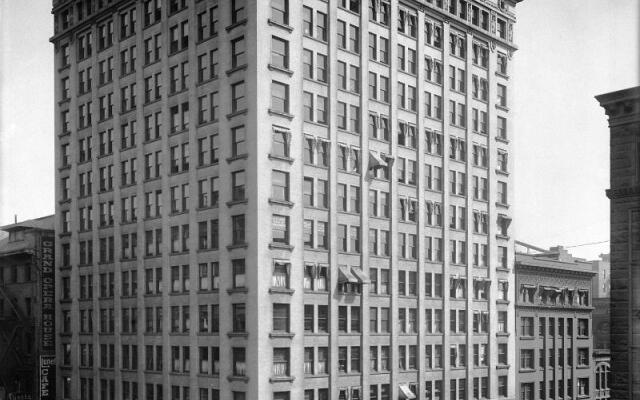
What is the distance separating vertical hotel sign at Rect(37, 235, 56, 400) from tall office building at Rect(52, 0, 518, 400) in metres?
1.51

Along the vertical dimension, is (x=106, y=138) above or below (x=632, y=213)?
above

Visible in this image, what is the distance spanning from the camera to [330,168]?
59625 millimetres

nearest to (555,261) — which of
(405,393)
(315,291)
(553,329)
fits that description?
(553,329)

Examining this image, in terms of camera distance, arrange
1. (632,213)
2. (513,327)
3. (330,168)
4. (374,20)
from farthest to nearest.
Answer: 1. (513,327)
2. (374,20)
3. (330,168)
4. (632,213)

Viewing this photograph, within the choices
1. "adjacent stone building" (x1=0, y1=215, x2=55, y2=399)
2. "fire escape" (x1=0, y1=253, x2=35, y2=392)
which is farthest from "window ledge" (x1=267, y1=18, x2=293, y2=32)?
"fire escape" (x1=0, y1=253, x2=35, y2=392)

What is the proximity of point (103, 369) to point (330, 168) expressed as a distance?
82.7 ft

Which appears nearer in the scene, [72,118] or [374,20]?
[374,20]

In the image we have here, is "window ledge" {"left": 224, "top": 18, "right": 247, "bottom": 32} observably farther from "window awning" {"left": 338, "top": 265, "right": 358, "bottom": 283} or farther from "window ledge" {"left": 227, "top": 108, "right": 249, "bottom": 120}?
"window awning" {"left": 338, "top": 265, "right": 358, "bottom": 283}

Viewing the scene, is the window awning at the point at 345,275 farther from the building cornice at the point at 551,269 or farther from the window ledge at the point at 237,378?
the building cornice at the point at 551,269

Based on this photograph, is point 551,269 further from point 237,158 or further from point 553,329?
point 237,158

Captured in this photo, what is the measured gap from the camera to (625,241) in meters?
47.1

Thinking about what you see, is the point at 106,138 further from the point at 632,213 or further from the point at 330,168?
the point at 632,213

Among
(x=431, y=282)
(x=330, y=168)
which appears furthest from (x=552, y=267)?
(x=330, y=168)

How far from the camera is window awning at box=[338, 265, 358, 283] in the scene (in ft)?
193
